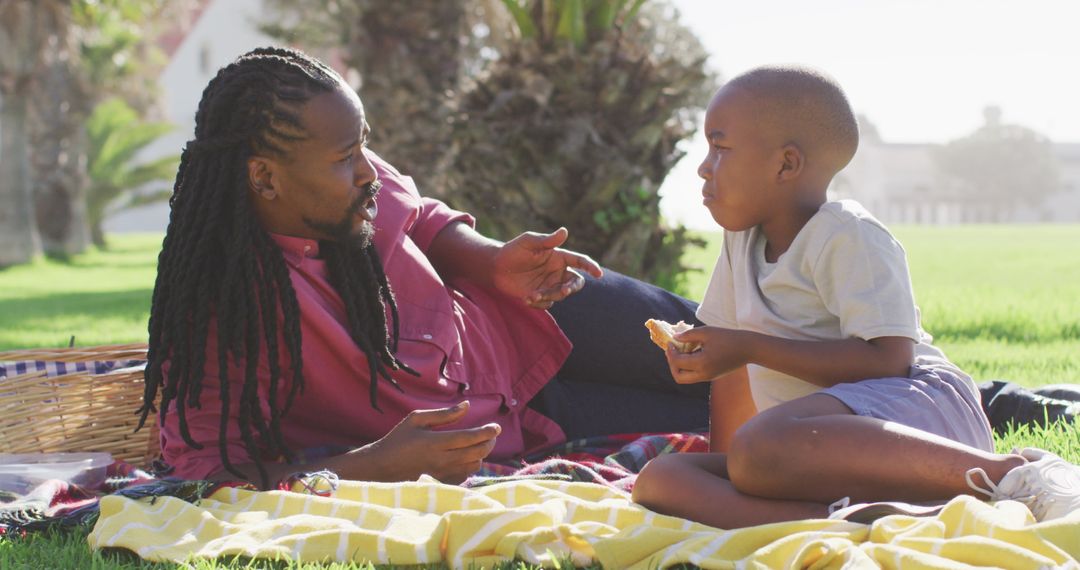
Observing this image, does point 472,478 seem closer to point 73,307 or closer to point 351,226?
point 351,226

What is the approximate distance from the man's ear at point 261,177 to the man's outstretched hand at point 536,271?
2.52ft

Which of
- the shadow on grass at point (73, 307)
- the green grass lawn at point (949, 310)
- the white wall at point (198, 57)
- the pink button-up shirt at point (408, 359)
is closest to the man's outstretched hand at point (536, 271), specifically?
the pink button-up shirt at point (408, 359)

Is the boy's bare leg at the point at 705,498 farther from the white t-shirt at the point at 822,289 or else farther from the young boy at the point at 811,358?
the white t-shirt at the point at 822,289

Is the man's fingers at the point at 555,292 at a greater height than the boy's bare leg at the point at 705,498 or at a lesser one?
greater

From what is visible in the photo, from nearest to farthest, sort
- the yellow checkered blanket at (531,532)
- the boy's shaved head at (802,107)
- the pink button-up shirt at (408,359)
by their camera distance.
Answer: the yellow checkered blanket at (531,532), the boy's shaved head at (802,107), the pink button-up shirt at (408,359)

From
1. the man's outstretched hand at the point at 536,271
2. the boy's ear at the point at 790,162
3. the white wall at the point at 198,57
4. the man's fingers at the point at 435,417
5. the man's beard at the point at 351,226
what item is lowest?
the man's fingers at the point at 435,417

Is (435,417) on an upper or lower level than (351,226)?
lower

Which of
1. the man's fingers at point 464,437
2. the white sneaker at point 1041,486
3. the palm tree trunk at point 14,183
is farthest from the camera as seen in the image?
the palm tree trunk at point 14,183

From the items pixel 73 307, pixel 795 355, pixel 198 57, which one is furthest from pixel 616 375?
pixel 198 57

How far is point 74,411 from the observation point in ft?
12.9

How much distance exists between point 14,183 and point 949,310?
15.6 meters

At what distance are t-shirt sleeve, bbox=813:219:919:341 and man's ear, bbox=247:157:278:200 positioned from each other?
4.81 feet

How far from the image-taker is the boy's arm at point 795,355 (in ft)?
8.74

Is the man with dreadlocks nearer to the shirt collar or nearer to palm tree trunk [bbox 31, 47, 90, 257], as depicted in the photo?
the shirt collar
